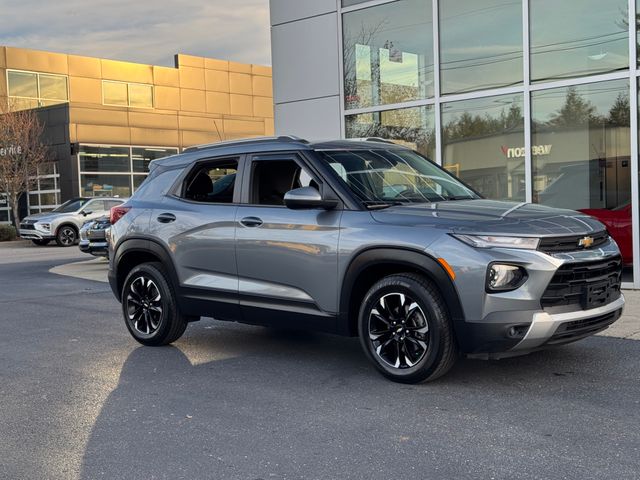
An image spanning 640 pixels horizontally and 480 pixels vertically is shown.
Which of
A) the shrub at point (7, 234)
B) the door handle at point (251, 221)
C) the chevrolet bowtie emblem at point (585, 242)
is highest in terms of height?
the door handle at point (251, 221)

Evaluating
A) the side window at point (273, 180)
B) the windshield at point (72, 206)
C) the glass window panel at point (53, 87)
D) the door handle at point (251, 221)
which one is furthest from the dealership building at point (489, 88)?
the glass window panel at point (53, 87)

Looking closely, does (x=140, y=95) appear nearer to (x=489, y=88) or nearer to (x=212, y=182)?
(x=489, y=88)

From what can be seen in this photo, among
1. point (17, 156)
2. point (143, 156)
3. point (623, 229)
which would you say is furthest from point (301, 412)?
point (143, 156)

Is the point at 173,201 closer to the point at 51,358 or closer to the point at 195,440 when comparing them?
the point at 51,358

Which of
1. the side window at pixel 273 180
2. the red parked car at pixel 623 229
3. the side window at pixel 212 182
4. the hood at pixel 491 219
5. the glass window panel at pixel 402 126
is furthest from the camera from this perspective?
the glass window panel at pixel 402 126

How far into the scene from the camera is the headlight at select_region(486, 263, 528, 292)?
489 centimetres

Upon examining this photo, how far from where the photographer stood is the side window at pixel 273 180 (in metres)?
6.34

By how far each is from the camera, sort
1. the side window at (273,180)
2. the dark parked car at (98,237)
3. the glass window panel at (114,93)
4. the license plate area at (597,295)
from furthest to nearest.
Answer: the glass window panel at (114,93) < the dark parked car at (98,237) < the side window at (273,180) < the license plate area at (597,295)

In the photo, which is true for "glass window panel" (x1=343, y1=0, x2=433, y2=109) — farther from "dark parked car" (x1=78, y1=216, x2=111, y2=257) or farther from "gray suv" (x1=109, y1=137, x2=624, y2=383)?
"dark parked car" (x1=78, y1=216, x2=111, y2=257)

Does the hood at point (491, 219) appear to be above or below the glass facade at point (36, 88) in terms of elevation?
below

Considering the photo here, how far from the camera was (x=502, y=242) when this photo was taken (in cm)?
493

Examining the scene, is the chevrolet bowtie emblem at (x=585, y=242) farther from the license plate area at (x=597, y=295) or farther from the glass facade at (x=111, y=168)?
the glass facade at (x=111, y=168)

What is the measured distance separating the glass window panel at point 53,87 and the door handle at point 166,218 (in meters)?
38.3

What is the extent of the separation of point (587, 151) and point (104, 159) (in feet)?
95.4
